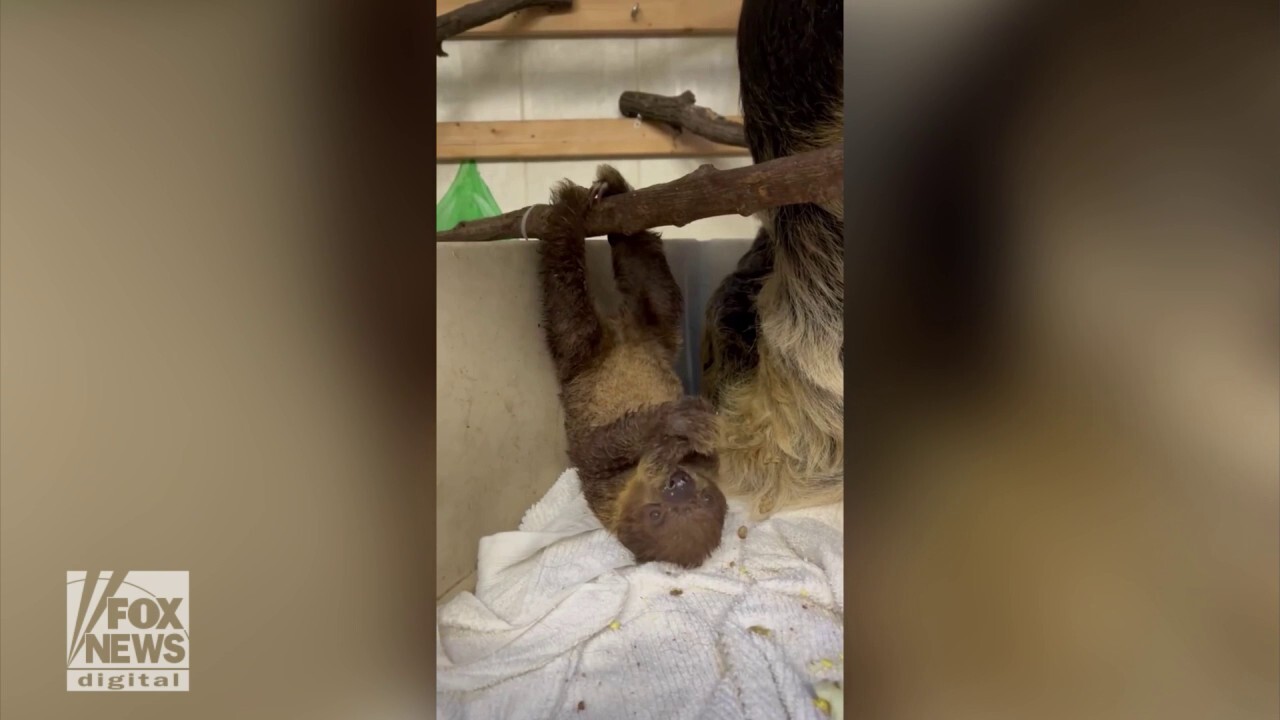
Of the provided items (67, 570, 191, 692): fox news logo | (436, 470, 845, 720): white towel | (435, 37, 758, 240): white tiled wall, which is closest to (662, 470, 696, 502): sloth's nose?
(436, 470, 845, 720): white towel

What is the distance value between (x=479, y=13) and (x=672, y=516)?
1.33 m

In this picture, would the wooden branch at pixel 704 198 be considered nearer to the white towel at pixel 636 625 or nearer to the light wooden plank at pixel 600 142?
the light wooden plank at pixel 600 142

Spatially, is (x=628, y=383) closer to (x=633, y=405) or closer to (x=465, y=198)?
(x=633, y=405)

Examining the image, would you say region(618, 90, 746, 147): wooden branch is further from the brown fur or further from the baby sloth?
the baby sloth

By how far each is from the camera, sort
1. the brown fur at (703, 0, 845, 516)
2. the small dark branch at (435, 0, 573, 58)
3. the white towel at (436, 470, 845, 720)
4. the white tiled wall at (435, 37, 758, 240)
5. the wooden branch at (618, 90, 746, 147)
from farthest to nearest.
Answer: the brown fur at (703, 0, 845, 516), the wooden branch at (618, 90, 746, 147), the white tiled wall at (435, 37, 758, 240), the small dark branch at (435, 0, 573, 58), the white towel at (436, 470, 845, 720)

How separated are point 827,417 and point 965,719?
129 cm

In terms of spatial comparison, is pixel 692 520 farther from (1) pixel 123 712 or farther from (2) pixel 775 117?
(1) pixel 123 712

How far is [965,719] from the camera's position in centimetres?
69

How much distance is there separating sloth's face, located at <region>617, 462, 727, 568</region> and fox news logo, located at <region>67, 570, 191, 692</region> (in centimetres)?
125

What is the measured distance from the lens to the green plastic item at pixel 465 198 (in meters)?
1.15

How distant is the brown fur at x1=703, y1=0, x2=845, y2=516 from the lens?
65.2 inches

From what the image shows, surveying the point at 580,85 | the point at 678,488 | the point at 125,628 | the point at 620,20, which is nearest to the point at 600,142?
the point at 580,85

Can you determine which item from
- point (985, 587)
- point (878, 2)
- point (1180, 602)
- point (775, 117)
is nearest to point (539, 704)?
point (985, 587)

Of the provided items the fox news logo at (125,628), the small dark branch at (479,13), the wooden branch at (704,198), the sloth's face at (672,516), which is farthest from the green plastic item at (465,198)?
the sloth's face at (672,516)
